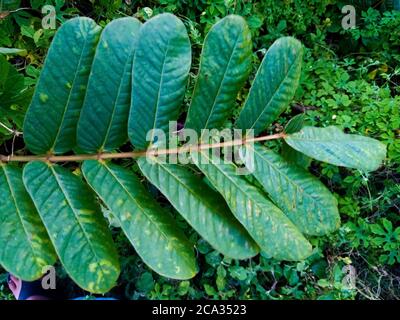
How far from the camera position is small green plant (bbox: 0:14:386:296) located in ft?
2.72

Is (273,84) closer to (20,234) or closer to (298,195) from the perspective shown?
(298,195)

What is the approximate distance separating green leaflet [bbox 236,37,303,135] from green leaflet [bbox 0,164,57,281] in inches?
17.3

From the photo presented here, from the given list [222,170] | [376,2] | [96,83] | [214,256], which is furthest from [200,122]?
[376,2]

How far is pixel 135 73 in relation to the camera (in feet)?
2.79

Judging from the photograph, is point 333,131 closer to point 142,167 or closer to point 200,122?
point 200,122

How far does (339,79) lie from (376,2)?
1.53ft

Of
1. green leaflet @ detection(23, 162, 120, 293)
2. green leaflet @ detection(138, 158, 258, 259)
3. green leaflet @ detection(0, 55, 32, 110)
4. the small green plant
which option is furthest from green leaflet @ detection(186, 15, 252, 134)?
green leaflet @ detection(0, 55, 32, 110)

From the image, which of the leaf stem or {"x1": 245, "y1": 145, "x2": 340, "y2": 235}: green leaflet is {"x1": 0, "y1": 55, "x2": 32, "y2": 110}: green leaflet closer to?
the leaf stem

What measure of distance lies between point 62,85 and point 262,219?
17.3 inches

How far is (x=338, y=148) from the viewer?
94 cm

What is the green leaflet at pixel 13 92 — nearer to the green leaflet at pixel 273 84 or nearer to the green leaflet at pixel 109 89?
the green leaflet at pixel 109 89

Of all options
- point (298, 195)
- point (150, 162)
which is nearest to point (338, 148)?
point (298, 195)
